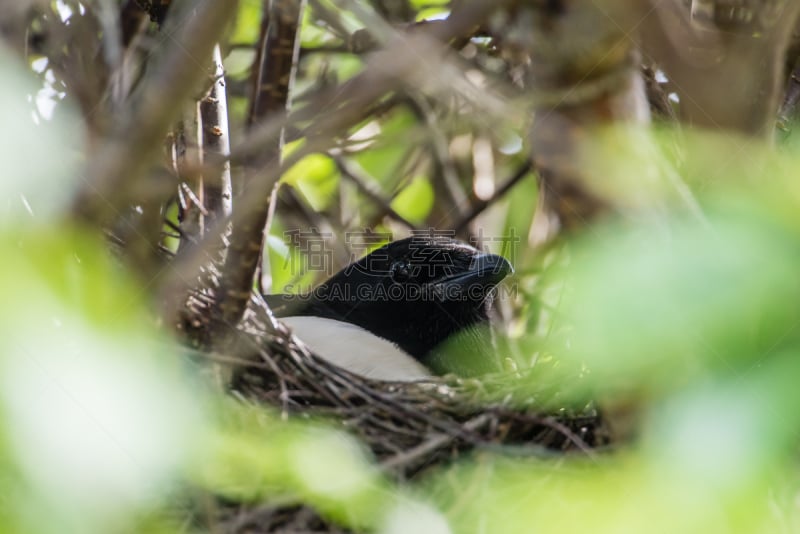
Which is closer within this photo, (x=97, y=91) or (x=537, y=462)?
(x=537, y=462)

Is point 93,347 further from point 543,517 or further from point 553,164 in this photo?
point 543,517

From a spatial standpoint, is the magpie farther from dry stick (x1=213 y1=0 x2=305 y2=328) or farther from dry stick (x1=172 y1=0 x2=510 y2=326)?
dry stick (x1=172 y1=0 x2=510 y2=326)

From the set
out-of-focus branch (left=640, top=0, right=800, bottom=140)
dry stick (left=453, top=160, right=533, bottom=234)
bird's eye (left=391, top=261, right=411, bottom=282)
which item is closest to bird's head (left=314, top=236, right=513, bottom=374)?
bird's eye (left=391, top=261, right=411, bottom=282)

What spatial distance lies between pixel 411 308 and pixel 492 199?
1.98ft

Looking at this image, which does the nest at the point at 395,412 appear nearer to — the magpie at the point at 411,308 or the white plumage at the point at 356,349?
the white plumage at the point at 356,349

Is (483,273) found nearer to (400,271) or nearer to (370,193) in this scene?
(400,271)

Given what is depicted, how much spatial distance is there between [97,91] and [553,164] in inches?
66.0

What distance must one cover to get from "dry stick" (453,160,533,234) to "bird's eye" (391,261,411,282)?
0.48 metres

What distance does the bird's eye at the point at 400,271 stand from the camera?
4027 millimetres

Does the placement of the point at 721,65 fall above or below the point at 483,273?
above

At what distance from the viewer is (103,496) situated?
135 cm

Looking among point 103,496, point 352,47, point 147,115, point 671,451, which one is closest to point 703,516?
point 671,451

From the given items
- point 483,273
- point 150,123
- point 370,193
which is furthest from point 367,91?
point 370,193

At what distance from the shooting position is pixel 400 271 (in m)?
4.04
